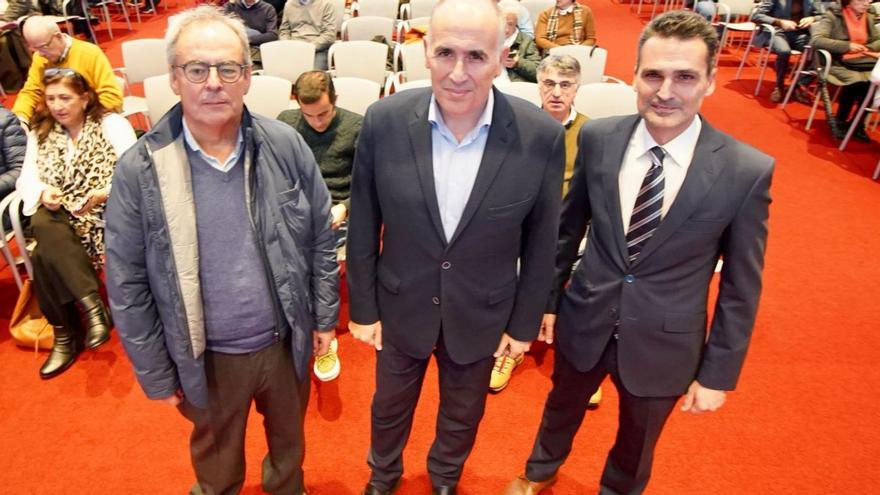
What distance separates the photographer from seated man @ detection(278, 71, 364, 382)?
2.89m

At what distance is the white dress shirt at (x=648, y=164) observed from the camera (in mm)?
1582

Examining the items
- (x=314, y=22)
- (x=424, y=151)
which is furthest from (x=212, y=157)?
(x=314, y=22)

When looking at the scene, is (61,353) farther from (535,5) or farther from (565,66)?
(535,5)

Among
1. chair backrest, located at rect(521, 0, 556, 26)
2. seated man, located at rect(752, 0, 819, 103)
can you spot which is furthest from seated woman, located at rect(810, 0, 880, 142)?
chair backrest, located at rect(521, 0, 556, 26)

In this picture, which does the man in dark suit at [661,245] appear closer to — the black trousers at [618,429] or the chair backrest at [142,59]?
the black trousers at [618,429]

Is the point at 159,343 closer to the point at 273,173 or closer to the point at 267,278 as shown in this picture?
the point at 267,278

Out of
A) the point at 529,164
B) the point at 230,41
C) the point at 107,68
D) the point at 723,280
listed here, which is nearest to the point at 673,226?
the point at 723,280

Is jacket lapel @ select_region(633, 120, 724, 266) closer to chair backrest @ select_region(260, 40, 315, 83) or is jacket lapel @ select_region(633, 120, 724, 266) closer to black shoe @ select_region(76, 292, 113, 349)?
black shoe @ select_region(76, 292, 113, 349)

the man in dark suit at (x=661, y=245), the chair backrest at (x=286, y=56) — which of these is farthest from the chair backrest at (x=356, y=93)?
the man in dark suit at (x=661, y=245)

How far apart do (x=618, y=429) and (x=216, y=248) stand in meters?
1.45

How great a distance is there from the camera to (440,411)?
82.9 inches

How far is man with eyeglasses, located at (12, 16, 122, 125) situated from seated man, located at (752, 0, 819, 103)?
6.72 m

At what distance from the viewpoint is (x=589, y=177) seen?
1700mm

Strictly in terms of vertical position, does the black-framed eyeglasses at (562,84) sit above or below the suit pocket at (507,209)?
below
